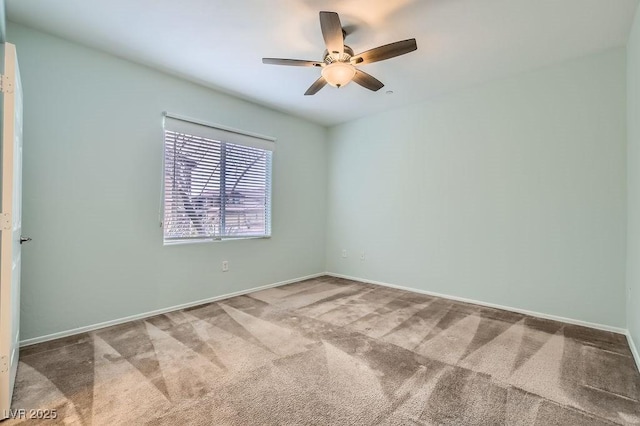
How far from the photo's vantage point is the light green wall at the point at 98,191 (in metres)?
2.41

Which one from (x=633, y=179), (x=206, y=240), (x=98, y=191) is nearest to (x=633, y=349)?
(x=633, y=179)

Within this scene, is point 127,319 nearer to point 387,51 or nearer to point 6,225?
point 6,225

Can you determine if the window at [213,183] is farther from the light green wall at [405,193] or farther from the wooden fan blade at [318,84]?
the wooden fan blade at [318,84]

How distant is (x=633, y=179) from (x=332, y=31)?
2.69 m

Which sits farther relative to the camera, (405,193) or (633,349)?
(405,193)

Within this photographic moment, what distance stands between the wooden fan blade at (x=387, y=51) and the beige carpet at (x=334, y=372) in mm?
2294

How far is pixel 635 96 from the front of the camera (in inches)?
91.7

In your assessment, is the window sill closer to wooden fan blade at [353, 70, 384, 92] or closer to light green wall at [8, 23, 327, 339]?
light green wall at [8, 23, 327, 339]

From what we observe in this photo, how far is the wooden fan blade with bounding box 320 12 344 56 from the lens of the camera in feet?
6.01

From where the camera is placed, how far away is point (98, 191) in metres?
2.72

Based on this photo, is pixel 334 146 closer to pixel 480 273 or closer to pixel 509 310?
pixel 480 273

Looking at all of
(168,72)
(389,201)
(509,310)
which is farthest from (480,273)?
(168,72)

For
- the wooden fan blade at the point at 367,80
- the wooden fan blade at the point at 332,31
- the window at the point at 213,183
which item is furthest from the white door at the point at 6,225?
the wooden fan blade at the point at 367,80

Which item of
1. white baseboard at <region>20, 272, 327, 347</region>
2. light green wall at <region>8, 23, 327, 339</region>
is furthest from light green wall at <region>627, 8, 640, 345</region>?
light green wall at <region>8, 23, 327, 339</region>
